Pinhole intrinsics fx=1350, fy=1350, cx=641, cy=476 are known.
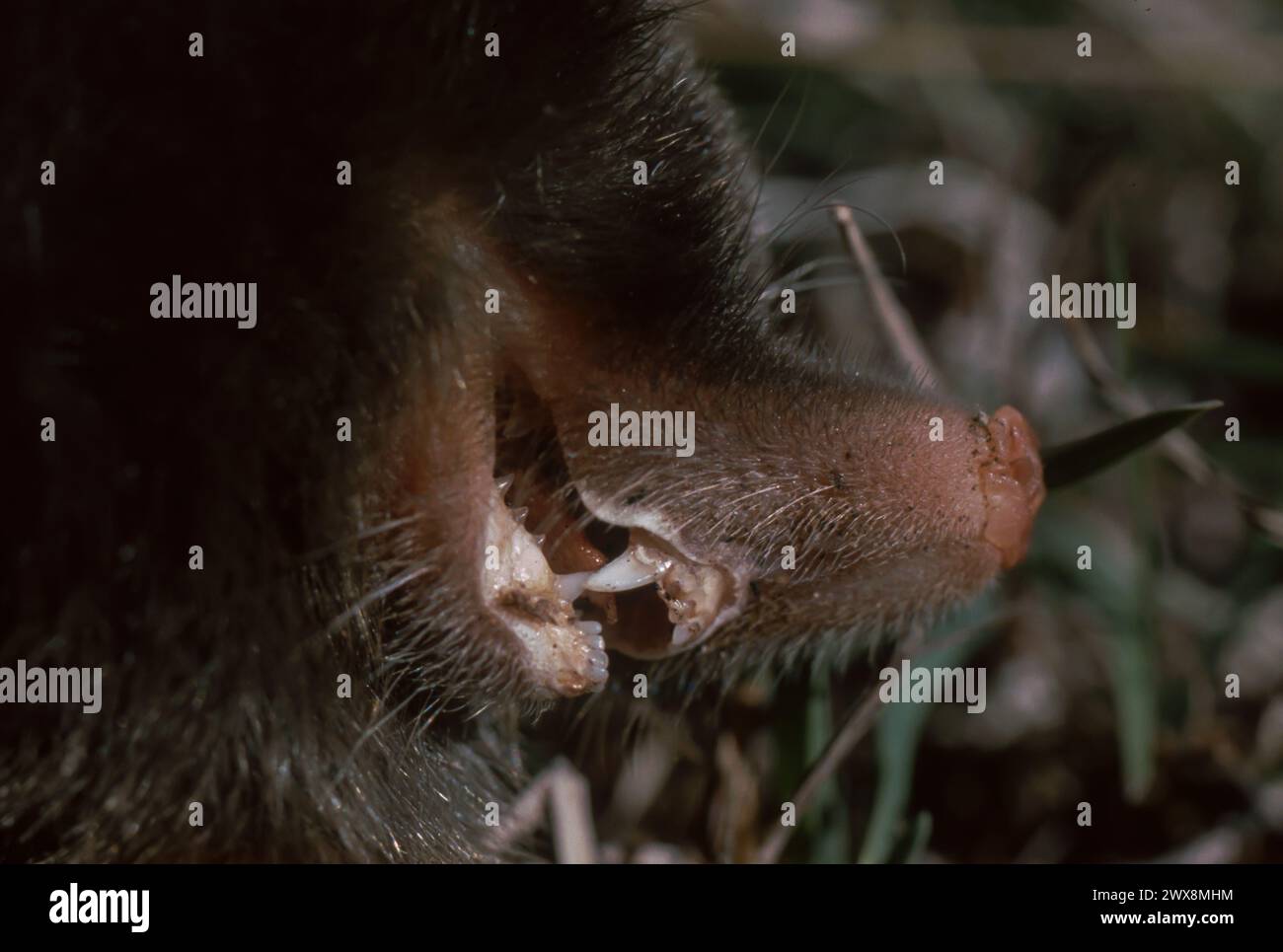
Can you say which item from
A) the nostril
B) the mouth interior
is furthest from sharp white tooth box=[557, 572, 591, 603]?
the nostril

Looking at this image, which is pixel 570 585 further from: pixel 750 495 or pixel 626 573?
pixel 750 495

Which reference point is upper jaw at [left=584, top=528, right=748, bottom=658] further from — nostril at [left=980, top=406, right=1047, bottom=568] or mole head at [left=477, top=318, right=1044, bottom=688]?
nostril at [left=980, top=406, right=1047, bottom=568]

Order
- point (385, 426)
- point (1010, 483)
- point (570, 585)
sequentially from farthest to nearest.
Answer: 1. point (1010, 483)
2. point (570, 585)
3. point (385, 426)

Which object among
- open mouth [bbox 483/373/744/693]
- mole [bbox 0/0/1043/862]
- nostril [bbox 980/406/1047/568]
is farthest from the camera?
nostril [bbox 980/406/1047/568]

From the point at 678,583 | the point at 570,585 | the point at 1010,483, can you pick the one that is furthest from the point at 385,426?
the point at 1010,483
